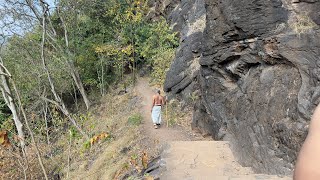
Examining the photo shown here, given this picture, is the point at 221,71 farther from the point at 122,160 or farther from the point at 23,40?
the point at 23,40

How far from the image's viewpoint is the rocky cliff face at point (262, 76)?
5.83 m

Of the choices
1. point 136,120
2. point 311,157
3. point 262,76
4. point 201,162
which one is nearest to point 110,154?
point 136,120

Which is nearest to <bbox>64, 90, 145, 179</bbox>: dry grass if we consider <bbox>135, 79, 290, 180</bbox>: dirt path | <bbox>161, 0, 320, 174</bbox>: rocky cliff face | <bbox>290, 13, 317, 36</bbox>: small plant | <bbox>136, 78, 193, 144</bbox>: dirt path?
<bbox>136, 78, 193, 144</bbox>: dirt path

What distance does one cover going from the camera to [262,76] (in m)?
7.21

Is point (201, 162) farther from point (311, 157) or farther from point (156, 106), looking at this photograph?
point (311, 157)

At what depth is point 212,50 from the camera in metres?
9.77

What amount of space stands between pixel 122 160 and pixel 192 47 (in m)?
7.07

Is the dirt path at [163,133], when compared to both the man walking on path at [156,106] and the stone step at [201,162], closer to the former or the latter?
the man walking on path at [156,106]

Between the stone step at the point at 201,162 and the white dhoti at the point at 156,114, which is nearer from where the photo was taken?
the stone step at the point at 201,162

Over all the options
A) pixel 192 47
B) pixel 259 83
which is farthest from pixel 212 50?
pixel 192 47

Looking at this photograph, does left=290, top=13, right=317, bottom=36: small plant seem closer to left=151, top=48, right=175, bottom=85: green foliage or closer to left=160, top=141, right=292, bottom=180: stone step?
left=160, top=141, right=292, bottom=180: stone step

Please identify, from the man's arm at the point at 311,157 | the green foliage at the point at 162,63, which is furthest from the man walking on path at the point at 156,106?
the man's arm at the point at 311,157

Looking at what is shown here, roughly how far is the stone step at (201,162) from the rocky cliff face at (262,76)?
0.30m

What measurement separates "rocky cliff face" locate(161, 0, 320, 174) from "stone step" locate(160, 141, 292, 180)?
30cm
